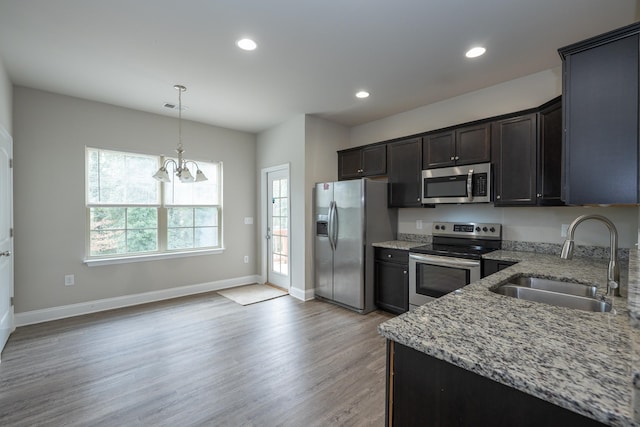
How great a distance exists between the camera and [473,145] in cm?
328

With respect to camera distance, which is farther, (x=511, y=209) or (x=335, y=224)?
(x=335, y=224)

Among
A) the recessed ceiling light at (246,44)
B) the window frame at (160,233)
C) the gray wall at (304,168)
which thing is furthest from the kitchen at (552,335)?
the window frame at (160,233)

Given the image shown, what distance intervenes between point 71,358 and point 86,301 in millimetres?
1380

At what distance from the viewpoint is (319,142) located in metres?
4.53

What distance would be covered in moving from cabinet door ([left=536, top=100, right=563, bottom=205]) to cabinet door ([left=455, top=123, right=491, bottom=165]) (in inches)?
18.9

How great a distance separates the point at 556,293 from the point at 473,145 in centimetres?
206

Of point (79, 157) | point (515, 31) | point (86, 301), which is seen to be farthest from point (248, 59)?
point (86, 301)

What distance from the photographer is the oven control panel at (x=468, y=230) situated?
3353mm

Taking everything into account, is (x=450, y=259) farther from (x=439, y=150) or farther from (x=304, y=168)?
(x=304, y=168)

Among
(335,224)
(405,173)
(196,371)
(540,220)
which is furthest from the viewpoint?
(335,224)

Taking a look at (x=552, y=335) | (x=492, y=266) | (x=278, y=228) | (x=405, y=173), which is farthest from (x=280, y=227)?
(x=552, y=335)

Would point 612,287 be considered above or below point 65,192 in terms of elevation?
below

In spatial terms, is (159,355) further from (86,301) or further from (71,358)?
(86,301)

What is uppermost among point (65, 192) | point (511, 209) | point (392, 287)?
point (65, 192)
